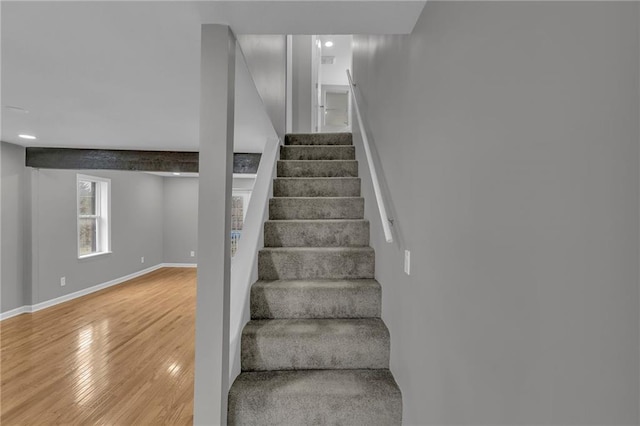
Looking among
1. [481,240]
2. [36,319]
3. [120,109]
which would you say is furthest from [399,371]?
[36,319]

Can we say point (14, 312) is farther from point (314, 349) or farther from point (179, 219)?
point (314, 349)

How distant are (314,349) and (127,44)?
1.89m

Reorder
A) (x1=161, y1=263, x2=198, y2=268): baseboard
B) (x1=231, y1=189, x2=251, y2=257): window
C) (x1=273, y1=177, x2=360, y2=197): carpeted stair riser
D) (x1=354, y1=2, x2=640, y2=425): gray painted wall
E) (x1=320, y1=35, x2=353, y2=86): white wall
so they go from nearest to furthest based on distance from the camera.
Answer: (x1=354, y1=2, x2=640, y2=425): gray painted wall, (x1=273, y1=177, x2=360, y2=197): carpeted stair riser, (x1=320, y1=35, x2=353, y2=86): white wall, (x1=231, y1=189, x2=251, y2=257): window, (x1=161, y1=263, x2=198, y2=268): baseboard

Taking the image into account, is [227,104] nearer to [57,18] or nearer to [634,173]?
[57,18]

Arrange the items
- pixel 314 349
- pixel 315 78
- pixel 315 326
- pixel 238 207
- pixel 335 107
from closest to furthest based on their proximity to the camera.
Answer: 1. pixel 314 349
2. pixel 315 326
3. pixel 315 78
4. pixel 335 107
5. pixel 238 207

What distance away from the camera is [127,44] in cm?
166

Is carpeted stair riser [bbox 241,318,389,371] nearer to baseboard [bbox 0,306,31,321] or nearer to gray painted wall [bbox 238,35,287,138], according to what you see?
gray painted wall [bbox 238,35,287,138]

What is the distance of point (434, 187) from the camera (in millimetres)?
1232

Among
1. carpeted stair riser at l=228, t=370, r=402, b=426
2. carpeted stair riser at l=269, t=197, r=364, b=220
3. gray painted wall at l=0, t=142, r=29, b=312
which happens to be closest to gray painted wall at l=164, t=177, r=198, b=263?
gray painted wall at l=0, t=142, r=29, b=312

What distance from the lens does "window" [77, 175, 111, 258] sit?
19.4 ft

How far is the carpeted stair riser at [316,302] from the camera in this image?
2084 millimetres

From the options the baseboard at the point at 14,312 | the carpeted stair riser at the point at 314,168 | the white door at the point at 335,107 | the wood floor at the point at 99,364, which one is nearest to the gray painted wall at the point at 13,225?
the baseboard at the point at 14,312

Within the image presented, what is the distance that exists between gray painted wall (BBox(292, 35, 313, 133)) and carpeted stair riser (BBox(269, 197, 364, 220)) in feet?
9.59

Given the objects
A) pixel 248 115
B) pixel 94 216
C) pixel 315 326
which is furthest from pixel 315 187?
pixel 94 216
